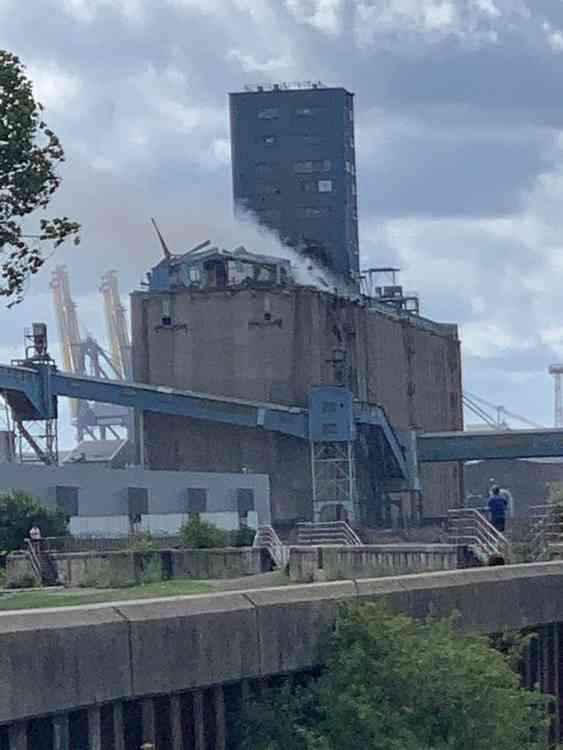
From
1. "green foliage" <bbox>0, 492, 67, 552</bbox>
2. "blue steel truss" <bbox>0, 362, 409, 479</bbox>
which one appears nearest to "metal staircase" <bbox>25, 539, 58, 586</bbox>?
"green foliage" <bbox>0, 492, 67, 552</bbox>

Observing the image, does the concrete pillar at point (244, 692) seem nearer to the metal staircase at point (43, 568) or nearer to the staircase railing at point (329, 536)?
the metal staircase at point (43, 568)

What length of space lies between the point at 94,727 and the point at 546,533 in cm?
1827

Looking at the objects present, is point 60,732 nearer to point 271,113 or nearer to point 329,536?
point 329,536

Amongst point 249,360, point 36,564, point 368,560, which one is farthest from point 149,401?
point 368,560

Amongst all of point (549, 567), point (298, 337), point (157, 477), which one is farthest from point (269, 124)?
point (549, 567)

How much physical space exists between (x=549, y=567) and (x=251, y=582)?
9.01m

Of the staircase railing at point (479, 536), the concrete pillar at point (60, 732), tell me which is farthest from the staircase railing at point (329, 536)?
the concrete pillar at point (60, 732)

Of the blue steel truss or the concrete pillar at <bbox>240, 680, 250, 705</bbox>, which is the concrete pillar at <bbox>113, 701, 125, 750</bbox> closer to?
the concrete pillar at <bbox>240, 680, 250, 705</bbox>

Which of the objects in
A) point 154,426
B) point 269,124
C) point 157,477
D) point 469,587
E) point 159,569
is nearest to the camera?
point 469,587

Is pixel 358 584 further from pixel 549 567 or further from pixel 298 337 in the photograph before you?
pixel 298 337

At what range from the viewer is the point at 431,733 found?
46.1 feet

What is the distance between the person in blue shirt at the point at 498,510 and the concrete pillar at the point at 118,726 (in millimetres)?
23535

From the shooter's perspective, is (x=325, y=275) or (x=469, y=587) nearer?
(x=469, y=587)

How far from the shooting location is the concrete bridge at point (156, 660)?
11977 millimetres
